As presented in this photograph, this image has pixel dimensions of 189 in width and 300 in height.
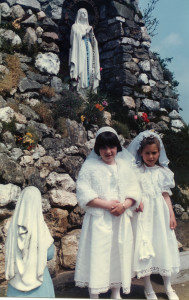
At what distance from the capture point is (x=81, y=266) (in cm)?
271

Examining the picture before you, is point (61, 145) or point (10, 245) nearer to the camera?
point (10, 245)

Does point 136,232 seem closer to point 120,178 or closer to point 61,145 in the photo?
point 120,178

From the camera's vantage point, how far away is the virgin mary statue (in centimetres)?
668

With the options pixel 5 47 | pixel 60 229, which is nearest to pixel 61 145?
pixel 60 229

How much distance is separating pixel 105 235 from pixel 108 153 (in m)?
0.65

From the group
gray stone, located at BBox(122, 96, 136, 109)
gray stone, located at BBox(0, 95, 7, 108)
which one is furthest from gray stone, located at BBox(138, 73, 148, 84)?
gray stone, located at BBox(0, 95, 7, 108)

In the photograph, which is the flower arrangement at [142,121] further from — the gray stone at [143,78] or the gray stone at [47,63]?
the gray stone at [47,63]

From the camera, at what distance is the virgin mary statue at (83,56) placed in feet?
21.9

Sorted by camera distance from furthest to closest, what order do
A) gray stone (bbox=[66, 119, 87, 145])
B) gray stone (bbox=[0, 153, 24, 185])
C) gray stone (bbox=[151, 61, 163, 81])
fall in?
gray stone (bbox=[151, 61, 163, 81]) → gray stone (bbox=[66, 119, 87, 145]) → gray stone (bbox=[0, 153, 24, 185])

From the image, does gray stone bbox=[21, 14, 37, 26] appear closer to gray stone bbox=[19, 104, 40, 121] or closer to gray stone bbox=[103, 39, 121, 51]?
gray stone bbox=[103, 39, 121, 51]

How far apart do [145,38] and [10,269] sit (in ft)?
22.0

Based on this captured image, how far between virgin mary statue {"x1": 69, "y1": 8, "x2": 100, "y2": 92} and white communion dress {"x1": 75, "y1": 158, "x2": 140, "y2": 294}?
4079 millimetres

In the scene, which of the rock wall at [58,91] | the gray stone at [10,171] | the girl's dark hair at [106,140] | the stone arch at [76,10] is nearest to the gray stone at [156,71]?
the rock wall at [58,91]

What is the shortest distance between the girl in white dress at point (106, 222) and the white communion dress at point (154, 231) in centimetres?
12
